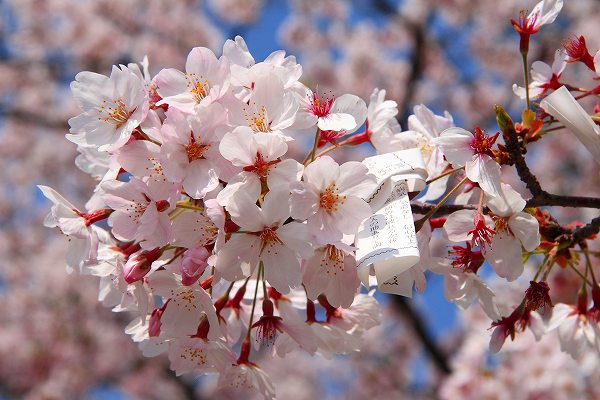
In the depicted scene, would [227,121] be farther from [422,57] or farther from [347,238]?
[422,57]

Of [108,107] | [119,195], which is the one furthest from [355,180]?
[108,107]

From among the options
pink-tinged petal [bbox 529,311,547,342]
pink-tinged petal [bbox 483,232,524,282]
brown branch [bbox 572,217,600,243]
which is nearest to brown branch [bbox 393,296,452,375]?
pink-tinged petal [bbox 529,311,547,342]

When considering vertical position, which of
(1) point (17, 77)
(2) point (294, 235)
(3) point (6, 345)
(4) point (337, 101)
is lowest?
(3) point (6, 345)

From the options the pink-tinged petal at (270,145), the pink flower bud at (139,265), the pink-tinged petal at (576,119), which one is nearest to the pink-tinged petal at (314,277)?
the pink-tinged petal at (270,145)

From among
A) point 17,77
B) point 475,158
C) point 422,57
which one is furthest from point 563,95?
point 17,77

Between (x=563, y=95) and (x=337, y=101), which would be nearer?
(x=563, y=95)

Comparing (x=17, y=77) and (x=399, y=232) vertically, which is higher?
(x=399, y=232)

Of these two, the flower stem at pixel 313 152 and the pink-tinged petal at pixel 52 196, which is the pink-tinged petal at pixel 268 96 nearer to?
Answer: the flower stem at pixel 313 152

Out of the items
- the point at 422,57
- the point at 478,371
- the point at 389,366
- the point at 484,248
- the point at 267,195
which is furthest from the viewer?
the point at 389,366
